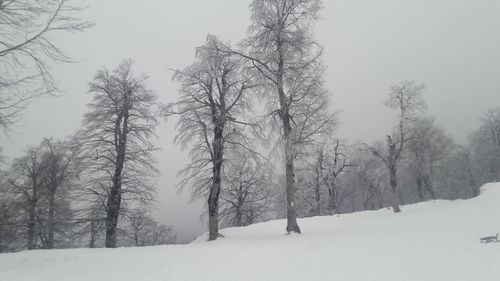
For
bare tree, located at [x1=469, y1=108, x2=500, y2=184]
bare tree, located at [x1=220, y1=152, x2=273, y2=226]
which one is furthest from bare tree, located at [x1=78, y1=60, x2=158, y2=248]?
bare tree, located at [x1=469, y1=108, x2=500, y2=184]

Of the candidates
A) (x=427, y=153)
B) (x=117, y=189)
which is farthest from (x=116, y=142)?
(x=427, y=153)

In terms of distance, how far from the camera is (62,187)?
28.7 metres

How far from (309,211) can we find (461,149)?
2872 centimetres

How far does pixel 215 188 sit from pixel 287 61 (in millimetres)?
7737

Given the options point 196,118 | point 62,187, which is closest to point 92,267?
point 196,118

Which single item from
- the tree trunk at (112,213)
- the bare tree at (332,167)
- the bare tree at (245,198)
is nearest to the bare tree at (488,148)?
the bare tree at (332,167)

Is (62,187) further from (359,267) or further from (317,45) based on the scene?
(359,267)

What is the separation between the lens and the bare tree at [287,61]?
1680 centimetres

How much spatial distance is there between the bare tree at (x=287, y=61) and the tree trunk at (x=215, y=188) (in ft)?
11.6

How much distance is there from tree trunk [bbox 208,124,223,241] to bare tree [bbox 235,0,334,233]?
11.6 feet

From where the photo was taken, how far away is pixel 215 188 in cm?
1827

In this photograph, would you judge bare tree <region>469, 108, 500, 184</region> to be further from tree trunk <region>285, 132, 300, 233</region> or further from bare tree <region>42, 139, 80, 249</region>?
bare tree <region>42, 139, 80, 249</region>

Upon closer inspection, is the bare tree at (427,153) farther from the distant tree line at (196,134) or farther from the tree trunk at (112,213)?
the tree trunk at (112,213)

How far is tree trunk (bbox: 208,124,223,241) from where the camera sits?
59.5 ft
